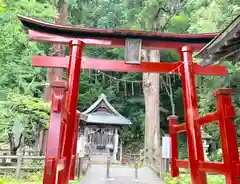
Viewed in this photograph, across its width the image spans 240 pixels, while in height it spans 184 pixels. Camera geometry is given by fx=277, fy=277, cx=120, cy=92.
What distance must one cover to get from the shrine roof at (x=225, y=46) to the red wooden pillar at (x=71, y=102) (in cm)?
254

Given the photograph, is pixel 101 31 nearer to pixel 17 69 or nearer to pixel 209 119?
pixel 209 119

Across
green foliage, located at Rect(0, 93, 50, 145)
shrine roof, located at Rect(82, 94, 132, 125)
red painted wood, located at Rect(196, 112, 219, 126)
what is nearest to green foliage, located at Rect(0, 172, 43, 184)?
green foliage, located at Rect(0, 93, 50, 145)

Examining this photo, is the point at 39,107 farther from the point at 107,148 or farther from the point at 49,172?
the point at 107,148

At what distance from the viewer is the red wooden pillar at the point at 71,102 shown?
202 inches

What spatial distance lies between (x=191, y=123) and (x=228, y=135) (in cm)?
151

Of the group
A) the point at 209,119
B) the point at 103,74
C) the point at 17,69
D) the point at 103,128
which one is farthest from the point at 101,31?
the point at 103,128

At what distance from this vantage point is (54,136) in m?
3.78

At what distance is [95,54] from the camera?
85.1 feet

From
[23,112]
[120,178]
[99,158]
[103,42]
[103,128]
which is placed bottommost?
[120,178]

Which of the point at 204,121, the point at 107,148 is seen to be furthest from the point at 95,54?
the point at 204,121

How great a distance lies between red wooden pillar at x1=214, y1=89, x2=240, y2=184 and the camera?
3725mm

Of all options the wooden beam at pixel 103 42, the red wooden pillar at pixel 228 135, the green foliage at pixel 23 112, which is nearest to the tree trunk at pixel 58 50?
the green foliage at pixel 23 112

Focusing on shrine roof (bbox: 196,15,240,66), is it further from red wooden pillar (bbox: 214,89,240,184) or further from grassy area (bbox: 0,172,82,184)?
grassy area (bbox: 0,172,82,184)

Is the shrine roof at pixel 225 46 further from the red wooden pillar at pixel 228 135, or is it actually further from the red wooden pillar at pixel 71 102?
the red wooden pillar at pixel 71 102
